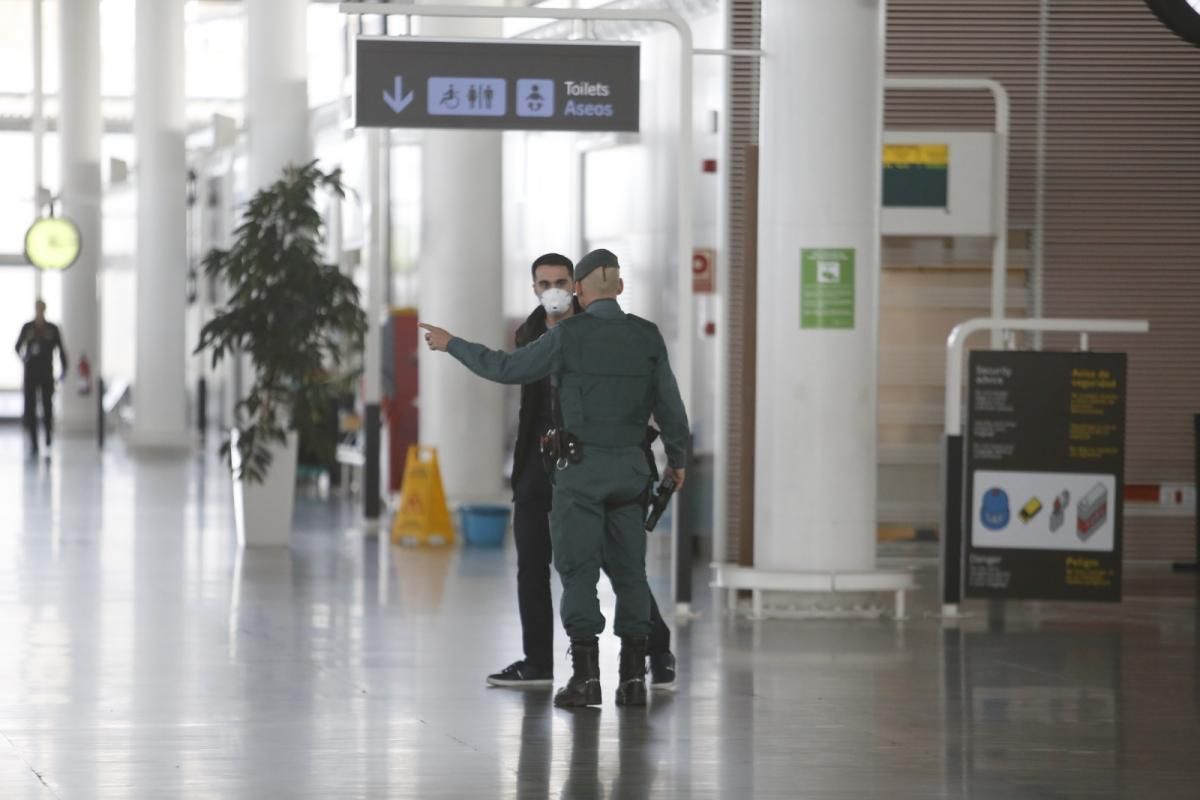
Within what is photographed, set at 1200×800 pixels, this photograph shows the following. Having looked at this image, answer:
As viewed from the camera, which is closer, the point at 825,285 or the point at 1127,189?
the point at 825,285

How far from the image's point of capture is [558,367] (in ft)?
26.3

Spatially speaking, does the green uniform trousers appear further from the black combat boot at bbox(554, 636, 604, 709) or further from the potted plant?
the potted plant

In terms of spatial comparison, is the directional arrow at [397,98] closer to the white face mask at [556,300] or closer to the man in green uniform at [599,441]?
the white face mask at [556,300]

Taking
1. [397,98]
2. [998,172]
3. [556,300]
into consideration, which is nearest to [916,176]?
[998,172]

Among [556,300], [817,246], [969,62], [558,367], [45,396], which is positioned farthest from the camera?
[45,396]

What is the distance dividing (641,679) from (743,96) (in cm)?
567

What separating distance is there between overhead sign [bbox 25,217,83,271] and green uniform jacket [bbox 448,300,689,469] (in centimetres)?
2319

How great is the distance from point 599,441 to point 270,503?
7.43 m

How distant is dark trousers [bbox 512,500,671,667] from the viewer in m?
8.60

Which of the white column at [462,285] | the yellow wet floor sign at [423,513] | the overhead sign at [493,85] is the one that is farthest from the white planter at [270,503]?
the overhead sign at [493,85]

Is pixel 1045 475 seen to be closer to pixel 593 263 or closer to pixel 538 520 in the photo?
pixel 538 520

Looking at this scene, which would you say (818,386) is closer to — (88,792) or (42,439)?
(88,792)

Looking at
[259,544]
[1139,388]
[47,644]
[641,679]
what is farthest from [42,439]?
[641,679]

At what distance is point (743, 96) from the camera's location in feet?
43.0
